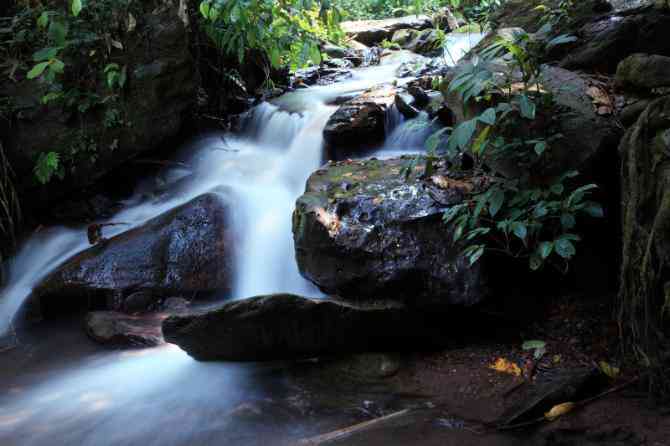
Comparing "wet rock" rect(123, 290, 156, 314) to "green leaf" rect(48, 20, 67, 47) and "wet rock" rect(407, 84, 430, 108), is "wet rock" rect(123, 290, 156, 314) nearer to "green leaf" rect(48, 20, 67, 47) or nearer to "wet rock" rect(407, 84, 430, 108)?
"green leaf" rect(48, 20, 67, 47)

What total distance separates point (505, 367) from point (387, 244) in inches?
42.9

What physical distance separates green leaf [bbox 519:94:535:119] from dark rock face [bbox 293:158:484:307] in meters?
0.81

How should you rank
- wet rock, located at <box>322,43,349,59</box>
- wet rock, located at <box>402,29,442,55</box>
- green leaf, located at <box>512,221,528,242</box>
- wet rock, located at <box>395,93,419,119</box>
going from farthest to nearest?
1. wet rock, located at <box>322,43,349,59</box>
2. wet rock, located at <box>402,29,442,55</box>
3. wet rock, located at <box>395,93,419,119</box>
4. green leaf, located at <box>512,221,528,242</box>

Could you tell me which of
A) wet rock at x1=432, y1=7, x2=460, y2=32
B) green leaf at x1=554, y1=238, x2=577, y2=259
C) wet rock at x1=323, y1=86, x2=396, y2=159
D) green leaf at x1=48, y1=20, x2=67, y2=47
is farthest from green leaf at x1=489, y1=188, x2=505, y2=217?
wet rock at x1=432, y1=7, x2=460, y2=32

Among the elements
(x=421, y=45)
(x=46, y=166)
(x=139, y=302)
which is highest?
(x=421, y=45)

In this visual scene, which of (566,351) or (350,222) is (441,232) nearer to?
(350,222)

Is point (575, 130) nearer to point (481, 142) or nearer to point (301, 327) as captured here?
point (481, 142)

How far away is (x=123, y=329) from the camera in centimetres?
434

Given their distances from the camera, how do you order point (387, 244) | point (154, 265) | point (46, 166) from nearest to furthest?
point (387, 244) → point (154, 265) → point (46, 166)

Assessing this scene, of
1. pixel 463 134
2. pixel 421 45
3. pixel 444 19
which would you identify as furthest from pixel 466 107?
pixel 444 19

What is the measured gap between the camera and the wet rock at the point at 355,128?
5.57 meters

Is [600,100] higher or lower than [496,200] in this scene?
higher

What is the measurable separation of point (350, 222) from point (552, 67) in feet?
6.12

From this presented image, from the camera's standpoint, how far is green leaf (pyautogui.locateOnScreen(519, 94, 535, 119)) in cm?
307
